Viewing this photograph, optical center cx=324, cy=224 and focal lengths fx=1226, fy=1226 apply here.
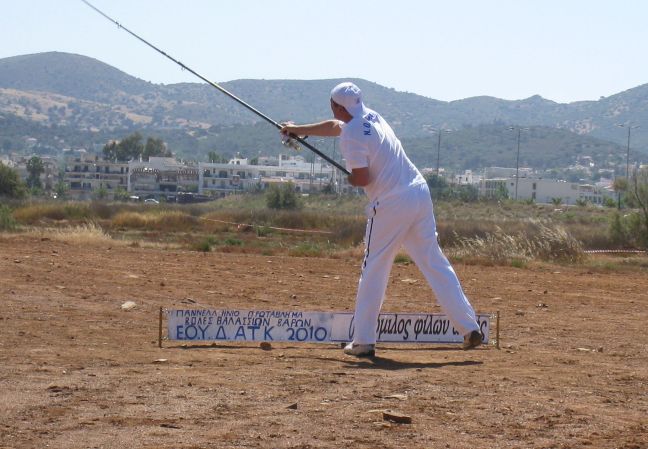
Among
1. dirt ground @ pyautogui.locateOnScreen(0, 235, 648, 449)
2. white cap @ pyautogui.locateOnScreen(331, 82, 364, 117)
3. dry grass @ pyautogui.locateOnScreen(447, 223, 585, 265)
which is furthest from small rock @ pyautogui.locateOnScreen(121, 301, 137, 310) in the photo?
dry grass @ pyautogui.locateOnScreen(447, 223, 585, 265)

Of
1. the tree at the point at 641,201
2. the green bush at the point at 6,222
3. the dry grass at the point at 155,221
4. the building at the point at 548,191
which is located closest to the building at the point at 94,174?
the building at the point at 548,191

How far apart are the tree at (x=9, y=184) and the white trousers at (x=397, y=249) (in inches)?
2505

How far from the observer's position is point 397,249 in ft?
32.9

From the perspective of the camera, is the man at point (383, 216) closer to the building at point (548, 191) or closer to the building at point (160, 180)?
the building at point (160, 180)

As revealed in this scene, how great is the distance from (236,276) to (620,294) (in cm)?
577

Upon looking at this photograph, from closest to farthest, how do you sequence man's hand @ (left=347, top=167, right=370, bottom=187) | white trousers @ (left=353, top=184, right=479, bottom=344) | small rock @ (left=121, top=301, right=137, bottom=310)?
man's hand @ (left=347, top=167, right=370, bottom=187) < white trousers @ (left=353, top=184, right=479, bottom=344) < small rock @ (left=121, top=301, right=137, bottom=310)

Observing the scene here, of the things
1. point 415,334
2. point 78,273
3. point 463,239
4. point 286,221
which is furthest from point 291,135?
point 286,221

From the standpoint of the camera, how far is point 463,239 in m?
30.3

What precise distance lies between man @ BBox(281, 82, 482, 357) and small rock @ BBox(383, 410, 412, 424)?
2.95m

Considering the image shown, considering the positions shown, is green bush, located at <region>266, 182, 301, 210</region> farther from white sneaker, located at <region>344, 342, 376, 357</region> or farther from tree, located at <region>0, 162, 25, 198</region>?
white sneaker, located at <region>344, 342, 376, 357</region>

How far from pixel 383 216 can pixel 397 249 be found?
31 centimetres

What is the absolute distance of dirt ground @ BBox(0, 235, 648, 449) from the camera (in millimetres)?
6777

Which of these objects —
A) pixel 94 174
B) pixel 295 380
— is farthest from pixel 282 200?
pixel 94 174

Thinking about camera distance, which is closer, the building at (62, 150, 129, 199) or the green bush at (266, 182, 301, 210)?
the green bush at (266, 182, 301, 210)
